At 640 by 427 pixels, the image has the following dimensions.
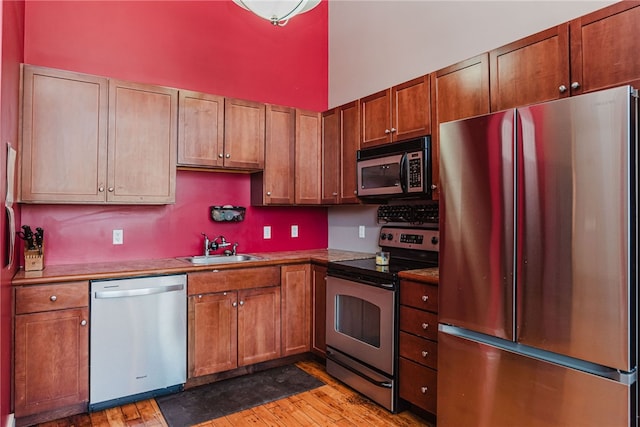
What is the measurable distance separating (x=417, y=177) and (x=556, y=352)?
1419mm

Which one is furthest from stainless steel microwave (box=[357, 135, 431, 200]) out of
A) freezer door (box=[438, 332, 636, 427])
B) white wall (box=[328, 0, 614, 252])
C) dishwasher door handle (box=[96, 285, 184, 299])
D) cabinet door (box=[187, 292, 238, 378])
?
dishwasher door handle (box=[96, 285, 184, 299])

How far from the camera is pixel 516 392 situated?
173 cm

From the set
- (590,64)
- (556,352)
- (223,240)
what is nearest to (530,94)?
(590,64)

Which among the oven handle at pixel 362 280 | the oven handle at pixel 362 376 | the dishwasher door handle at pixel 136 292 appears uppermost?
the oven handle at pixel 362 280

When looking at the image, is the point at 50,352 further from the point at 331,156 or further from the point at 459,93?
the point at 459,93

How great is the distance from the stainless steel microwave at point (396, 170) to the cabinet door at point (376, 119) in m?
0.07

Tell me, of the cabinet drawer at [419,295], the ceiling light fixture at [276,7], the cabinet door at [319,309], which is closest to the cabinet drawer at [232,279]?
the cabinet door at [319,309]

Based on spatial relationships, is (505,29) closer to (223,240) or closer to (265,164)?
(265,164)

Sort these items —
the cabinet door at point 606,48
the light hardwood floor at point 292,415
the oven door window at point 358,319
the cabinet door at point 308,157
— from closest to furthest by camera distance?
the cabinet door at point 606,48 < the light hardwood floor at point 292,415 < the oven door window at point 358,319 < the cabinet door at point 308,157

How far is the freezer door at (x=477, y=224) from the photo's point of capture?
176cm

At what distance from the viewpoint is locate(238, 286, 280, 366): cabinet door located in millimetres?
3031

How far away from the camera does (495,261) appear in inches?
70.7

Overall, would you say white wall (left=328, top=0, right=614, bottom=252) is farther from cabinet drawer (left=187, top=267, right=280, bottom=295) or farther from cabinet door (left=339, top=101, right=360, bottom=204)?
cabinet drawer (left=187, top=267, right=280, bottom=295)

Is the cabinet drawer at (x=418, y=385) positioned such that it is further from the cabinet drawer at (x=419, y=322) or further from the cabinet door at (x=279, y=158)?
the cabinet door at (x=279, y=158)
